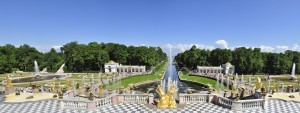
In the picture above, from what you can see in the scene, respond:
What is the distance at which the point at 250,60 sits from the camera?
6838cm

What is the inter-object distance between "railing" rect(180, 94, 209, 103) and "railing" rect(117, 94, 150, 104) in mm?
3377

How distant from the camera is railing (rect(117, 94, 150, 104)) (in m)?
19.6

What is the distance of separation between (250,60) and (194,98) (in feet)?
182

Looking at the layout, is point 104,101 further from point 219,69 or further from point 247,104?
point 219,69

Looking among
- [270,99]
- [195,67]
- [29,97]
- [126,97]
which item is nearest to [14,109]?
[29,97]

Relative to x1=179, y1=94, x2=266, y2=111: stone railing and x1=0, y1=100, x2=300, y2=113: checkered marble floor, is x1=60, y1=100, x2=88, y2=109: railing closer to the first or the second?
x1=0, y1=100, x2=300, y2=113: checkered marble floor

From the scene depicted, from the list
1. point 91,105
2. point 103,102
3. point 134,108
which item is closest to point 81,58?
point 103,102

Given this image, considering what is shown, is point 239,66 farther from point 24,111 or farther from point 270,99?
point 24,111

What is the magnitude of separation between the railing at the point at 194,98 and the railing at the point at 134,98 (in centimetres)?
338

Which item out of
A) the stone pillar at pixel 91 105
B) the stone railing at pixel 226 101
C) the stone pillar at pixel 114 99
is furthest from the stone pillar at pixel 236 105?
the stone pillar at pixel 91 105

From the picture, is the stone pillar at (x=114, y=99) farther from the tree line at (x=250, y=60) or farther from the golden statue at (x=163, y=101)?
the tree line at (x=250, y=60)

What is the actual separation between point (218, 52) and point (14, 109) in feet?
229

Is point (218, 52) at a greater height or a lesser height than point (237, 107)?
greater

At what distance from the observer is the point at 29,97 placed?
846 inches
